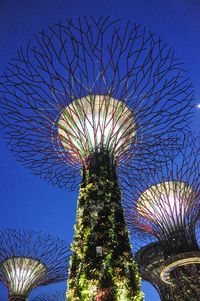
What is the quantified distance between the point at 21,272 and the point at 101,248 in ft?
30.0

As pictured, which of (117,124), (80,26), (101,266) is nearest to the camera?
(101,266)

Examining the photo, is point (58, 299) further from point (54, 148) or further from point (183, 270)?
point (54, 148)

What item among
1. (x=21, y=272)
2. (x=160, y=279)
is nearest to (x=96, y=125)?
(x=21, y=272)

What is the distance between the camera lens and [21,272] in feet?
42.3

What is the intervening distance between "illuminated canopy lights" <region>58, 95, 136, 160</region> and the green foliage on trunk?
2.48ft

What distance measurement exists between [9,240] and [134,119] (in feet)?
30.7

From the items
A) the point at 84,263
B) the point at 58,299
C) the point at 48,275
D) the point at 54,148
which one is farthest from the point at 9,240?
the point at 58,299

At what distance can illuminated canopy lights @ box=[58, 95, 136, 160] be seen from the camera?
687 cm

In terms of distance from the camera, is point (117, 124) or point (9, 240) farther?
point (9, 240)

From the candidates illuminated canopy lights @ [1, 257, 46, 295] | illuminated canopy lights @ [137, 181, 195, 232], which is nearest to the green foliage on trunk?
illuminated canopy lights @ [137, 181, 195, 232]

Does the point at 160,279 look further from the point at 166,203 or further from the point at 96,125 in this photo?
the point at 96,125

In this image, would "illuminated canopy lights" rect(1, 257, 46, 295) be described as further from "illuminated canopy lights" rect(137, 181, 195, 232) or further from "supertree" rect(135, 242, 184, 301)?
"illuminated canopy lights" rect(137, 181, 195, 232)

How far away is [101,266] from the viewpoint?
193 inches

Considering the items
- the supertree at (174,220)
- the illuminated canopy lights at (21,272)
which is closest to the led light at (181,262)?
the supertree at (174,220)
